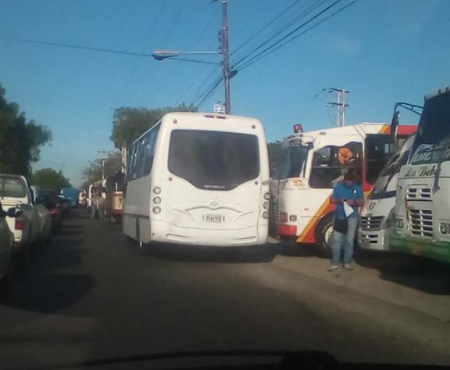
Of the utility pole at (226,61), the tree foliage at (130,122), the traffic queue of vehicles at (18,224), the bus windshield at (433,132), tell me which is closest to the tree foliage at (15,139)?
the tree foliage at (130,122)

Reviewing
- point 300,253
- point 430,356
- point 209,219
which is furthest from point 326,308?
point 300,253

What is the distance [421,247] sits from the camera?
9.89 meters

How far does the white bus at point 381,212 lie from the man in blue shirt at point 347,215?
9.0 inches

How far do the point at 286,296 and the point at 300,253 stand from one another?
6484 mm

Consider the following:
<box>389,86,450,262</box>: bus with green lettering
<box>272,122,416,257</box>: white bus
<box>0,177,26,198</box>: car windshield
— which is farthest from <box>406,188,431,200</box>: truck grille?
<box>0,177,26,198</box>: car windshield

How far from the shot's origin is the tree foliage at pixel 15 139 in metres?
50.3

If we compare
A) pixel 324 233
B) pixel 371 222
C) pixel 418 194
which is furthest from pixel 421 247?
pixel 324 233

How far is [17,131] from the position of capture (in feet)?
174

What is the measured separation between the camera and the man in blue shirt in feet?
41.3

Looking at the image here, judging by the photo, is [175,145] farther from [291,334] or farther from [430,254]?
[291,334]

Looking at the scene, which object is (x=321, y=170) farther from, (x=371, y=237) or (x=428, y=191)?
(x=428, y=191)

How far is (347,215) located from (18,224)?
5.93m

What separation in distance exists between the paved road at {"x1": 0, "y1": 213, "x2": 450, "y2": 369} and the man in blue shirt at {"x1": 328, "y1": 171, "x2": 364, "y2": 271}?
0.33 meters

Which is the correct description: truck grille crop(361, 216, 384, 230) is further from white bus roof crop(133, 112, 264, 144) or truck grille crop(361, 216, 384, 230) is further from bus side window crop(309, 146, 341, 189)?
white bus roof crop(133, 112, 264, 144)
